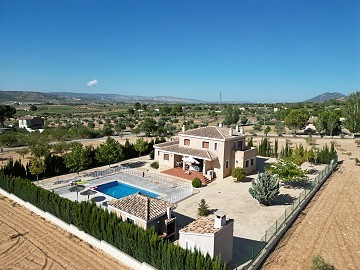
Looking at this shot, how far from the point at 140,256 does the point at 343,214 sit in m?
18.1

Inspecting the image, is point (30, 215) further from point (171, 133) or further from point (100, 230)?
point (171, 133)

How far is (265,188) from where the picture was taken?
82.0ft

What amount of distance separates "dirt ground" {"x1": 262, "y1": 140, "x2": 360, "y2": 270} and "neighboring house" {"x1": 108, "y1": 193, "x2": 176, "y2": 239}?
6.70 metres

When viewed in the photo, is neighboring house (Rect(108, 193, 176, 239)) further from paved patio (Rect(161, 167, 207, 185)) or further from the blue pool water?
paved patio (Rect(161, 167, 207, 185))

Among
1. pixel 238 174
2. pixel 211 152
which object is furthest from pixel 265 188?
pixel 211 152

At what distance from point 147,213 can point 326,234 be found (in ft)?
43.2

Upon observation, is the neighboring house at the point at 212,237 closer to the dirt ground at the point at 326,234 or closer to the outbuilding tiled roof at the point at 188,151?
the dirt ground at the point at 326,234

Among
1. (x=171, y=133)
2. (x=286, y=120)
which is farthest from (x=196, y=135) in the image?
(x=286, y=120)

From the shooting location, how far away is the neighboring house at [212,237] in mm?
15492

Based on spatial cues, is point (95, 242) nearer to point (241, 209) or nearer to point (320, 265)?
point (241, 209)

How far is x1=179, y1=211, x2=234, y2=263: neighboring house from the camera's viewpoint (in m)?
15.5

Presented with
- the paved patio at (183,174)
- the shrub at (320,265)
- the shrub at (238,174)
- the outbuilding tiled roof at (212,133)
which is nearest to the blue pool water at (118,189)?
the paved patio at (183,174)

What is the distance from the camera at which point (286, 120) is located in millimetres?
75938

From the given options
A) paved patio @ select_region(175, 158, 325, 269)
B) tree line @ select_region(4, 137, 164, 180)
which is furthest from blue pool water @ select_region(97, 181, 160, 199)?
paved patio @ select_region(175, 158, 325, 269)
